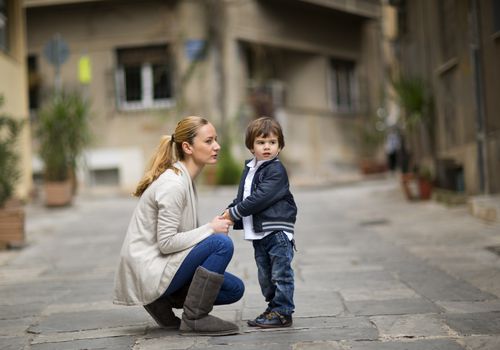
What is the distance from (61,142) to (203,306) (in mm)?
10905

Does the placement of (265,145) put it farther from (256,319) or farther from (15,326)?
(15,326)

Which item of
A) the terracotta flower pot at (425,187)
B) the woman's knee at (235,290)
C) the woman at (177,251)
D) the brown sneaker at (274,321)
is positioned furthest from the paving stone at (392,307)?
the terracotta flower pot at (425,187)

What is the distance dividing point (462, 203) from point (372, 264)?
4.88m

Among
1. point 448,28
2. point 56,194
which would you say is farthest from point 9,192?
point 448,28

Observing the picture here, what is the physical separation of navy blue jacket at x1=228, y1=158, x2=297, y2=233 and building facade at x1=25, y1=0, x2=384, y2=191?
1499 cm

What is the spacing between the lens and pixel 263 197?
453cm

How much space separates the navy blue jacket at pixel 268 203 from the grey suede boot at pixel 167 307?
523mm

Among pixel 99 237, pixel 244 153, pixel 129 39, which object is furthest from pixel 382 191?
pixel 129 39

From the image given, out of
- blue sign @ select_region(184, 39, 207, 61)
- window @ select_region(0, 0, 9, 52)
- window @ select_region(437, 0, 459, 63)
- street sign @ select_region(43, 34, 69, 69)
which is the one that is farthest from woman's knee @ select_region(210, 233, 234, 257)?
blue sign @ select_region(184, 39, 207, 61)

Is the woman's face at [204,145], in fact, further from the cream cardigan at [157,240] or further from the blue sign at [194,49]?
the blue sign at [194,49]

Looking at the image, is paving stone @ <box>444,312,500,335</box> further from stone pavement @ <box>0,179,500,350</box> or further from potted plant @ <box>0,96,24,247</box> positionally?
potted plant @ <box>0,96,24,247</box>

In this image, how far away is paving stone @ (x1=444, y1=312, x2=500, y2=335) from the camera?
436 centimetres

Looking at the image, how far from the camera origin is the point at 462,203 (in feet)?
38.6

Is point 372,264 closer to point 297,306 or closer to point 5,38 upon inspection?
point 297,306
